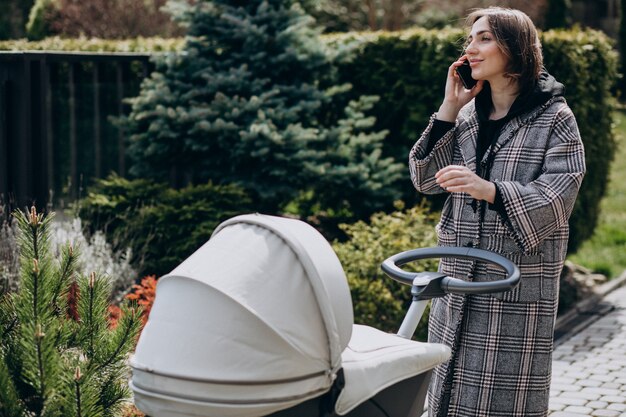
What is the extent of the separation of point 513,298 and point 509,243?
0.19 m

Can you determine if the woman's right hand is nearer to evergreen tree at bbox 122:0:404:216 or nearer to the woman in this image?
the woman

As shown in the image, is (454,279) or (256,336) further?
(454,279)

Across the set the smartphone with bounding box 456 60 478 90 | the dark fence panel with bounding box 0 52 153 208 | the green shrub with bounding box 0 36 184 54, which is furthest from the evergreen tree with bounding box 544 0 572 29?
the smartphone with bounding box 456 60 478 90

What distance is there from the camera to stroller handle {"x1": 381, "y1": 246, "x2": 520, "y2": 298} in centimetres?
279

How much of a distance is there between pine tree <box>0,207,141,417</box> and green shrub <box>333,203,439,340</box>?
312 centimetres

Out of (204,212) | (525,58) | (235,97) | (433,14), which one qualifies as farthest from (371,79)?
(433,14)

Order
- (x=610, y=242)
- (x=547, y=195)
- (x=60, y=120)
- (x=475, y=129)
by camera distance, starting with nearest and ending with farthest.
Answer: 1. (x=547, y=195)
2. (x=475, y=129)
3. (x=60, y=120)
4. (x=610, y=242)

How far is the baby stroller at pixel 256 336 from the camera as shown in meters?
2.31

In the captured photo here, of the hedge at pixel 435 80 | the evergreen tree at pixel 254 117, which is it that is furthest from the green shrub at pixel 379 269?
the hedge at pixel 435 80

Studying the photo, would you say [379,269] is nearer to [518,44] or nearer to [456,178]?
[518,44]

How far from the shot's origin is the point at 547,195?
3.06m

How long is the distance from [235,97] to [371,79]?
158cm

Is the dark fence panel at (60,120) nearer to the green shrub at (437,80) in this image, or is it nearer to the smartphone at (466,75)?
the green shrub at (437,80)

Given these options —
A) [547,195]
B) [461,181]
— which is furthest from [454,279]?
[547,195]
